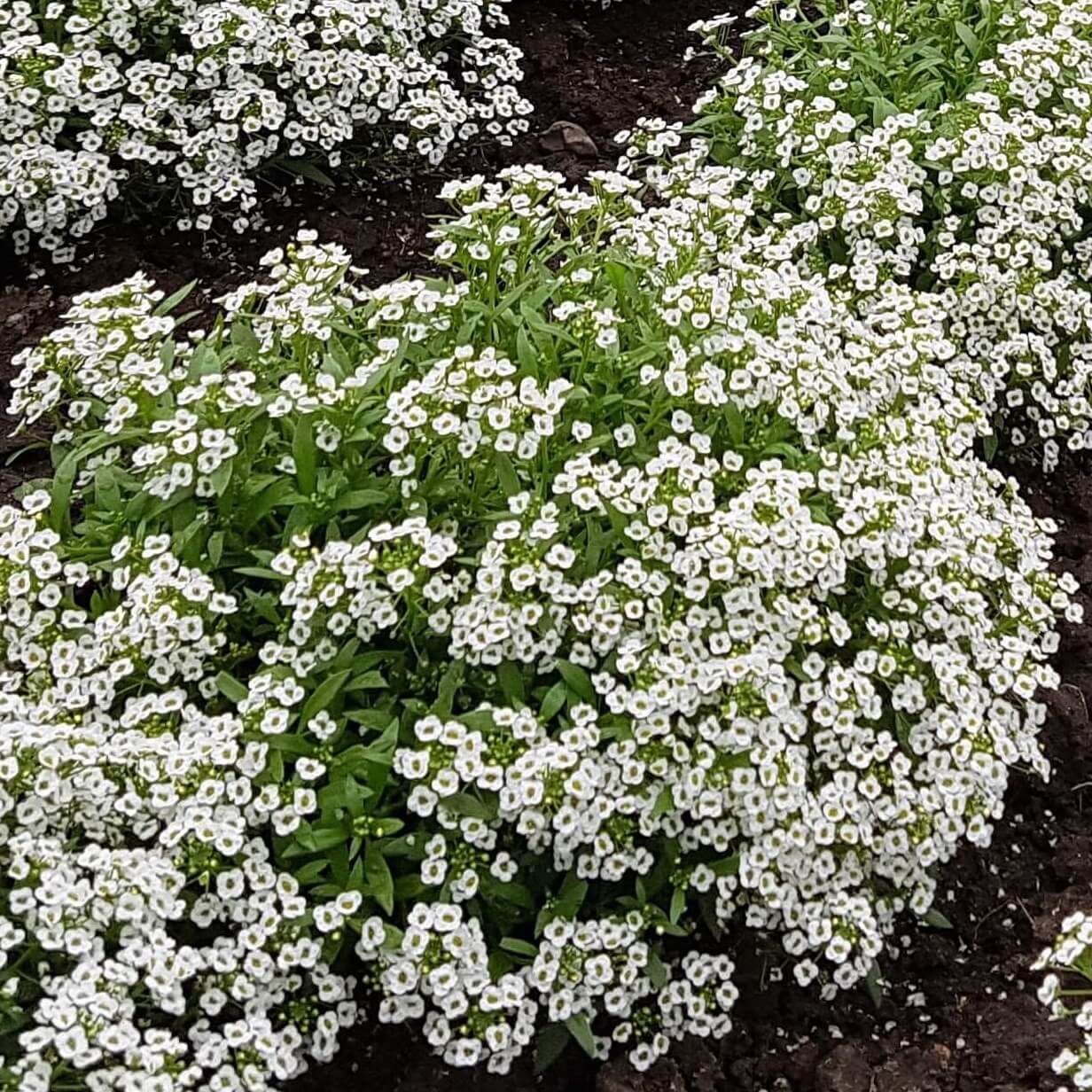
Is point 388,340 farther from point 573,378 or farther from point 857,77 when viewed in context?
point 857,77

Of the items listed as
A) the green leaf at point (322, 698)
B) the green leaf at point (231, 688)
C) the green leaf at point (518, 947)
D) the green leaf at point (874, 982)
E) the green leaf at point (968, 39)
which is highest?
the green leaf at point (968, 39)

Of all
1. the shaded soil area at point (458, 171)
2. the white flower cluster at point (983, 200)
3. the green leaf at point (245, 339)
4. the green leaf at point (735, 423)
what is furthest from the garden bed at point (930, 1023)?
the shaded soil area at point (458, 171)

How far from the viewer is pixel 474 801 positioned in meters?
3.53

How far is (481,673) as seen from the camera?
3742 millimetres

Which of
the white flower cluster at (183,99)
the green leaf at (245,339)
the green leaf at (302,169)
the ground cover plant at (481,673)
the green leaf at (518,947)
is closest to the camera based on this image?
the ground cover plant at (481,673)

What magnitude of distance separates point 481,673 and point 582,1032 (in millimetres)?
903

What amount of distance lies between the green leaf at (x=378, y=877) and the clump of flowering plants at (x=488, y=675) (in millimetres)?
16

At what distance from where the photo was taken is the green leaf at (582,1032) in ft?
11.8

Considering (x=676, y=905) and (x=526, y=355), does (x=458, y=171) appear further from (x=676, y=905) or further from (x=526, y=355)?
(x=676, y=905)

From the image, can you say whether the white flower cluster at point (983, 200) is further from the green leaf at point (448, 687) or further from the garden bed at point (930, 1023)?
the green leaf at point (448, 687)

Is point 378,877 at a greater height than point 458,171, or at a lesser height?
lesser

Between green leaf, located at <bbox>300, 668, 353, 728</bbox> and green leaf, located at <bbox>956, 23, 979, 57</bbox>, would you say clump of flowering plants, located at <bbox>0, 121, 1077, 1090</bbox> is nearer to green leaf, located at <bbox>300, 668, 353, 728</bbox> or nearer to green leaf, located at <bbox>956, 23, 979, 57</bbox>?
green leaf, located at <bbox>300, 668, 353, 728</bbox>

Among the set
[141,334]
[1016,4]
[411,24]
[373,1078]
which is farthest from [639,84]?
[373,1078]

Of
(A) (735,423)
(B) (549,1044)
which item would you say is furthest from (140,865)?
(A) (735,423)
